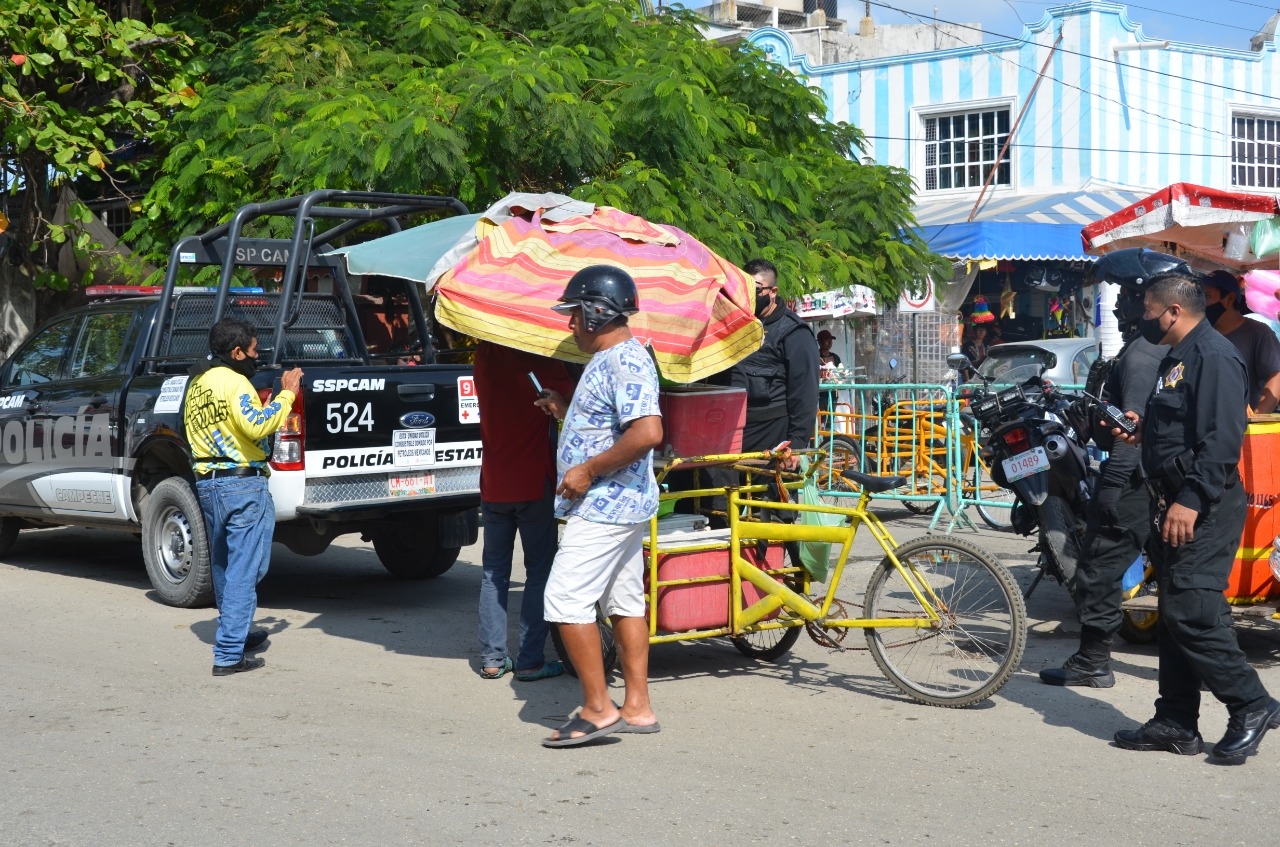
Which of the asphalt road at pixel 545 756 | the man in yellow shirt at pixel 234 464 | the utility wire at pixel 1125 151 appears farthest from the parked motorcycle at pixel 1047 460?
the utility wire at pixel 1125 151

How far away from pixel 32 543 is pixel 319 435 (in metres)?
5.02

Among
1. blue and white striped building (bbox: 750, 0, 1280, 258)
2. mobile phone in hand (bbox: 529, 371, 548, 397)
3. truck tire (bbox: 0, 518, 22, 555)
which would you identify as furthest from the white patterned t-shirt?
blue and white striped building (bbox: 750, 0, 1280, 258)

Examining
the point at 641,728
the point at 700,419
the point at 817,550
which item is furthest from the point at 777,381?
the point at 641,728

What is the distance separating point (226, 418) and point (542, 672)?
1991 mm

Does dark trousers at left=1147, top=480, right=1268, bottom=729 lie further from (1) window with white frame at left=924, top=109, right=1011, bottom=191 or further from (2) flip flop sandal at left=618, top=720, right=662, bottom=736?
(1) window with white frame at left=924, top=109, right=1011, bottom=191

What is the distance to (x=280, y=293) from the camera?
9.27 m

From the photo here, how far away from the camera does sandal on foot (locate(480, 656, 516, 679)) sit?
6.64 meters

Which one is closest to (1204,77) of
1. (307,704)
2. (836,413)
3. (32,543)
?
(836,413)

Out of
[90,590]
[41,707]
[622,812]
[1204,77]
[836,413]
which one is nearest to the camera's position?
[622,812]

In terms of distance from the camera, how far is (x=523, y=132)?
37.9 feet

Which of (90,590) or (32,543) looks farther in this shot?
(32,543)

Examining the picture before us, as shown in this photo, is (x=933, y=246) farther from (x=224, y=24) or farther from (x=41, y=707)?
(x=41, y=707)

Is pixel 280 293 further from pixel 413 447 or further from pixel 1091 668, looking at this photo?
pixel 1091 668

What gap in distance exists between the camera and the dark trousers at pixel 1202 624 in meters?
5.07
